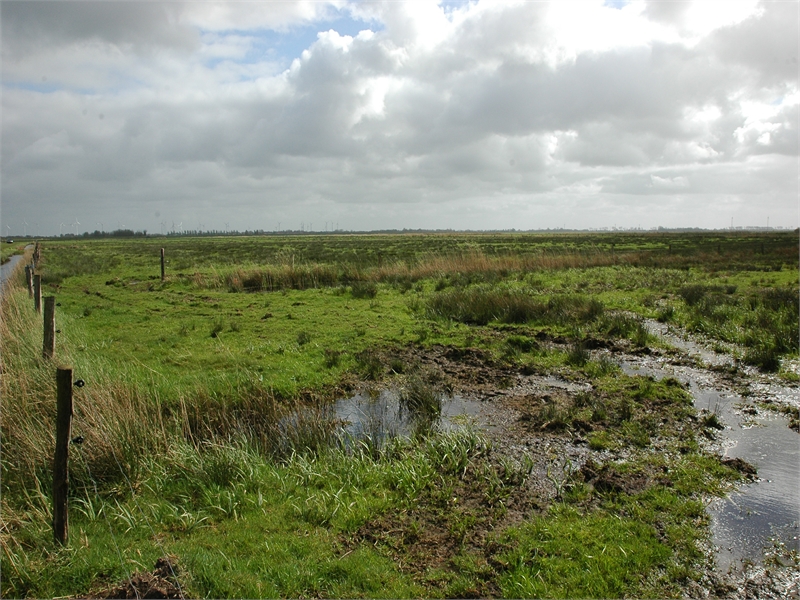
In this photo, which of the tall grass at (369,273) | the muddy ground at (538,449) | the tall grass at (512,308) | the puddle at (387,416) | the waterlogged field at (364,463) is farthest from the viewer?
the tall grass at (369,273)

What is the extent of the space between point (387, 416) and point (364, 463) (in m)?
2.55

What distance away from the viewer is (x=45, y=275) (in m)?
32.3

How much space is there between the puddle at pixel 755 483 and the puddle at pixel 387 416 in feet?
13.7

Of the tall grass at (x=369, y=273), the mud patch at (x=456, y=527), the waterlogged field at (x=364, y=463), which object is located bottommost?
the mud patch at (x=456, y=527)

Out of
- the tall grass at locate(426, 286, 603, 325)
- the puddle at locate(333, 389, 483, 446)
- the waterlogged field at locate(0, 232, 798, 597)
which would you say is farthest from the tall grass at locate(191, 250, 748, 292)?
the puddle at locate(333, 389, 483, 446)

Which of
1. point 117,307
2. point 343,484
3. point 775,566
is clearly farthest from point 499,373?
point 117,307

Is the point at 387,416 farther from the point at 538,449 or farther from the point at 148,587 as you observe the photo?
the point at 148,587

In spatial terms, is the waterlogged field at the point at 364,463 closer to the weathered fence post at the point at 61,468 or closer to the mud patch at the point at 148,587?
the mud patch at the point at 148,587

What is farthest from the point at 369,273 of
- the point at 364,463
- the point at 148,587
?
the point at 148,587

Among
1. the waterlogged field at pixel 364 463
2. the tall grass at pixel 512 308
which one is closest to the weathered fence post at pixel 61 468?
the waterlogged field at pixel 364 463

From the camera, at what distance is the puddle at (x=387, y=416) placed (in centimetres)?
918

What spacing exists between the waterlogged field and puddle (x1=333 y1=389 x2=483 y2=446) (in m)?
0.17

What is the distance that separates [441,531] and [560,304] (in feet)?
47.4

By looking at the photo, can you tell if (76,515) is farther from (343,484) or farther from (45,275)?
(45,275)
